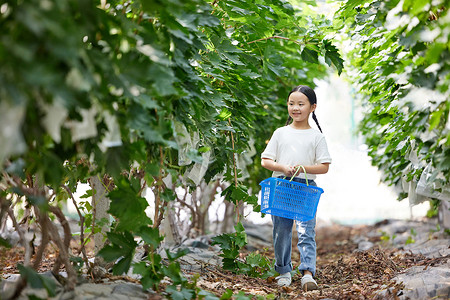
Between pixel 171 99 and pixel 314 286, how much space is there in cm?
162

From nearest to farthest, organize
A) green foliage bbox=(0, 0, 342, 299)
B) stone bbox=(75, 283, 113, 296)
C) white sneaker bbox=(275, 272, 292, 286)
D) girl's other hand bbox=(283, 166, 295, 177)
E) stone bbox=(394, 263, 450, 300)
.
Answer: green foliage bbox=(0, 0, 342, 299), stone bbox=(75, 283, 113, 296), stone bbox=(394, 263, 450, 300), girl's other hand bbox=(283, 166, 295, 177), white sneaker bbox=(275, 272, 292, 286)

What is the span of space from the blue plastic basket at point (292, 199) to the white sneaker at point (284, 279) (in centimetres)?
42

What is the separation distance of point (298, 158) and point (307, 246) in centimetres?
58

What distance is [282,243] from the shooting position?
3.26 meters

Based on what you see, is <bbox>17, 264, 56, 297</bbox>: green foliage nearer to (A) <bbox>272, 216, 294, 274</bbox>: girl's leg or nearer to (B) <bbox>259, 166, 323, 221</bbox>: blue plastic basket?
(B) <bbox>259, 166, 323, 221</bbox>: blue plastic basket

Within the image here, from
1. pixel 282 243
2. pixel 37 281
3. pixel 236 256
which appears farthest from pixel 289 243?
pixel 37 281

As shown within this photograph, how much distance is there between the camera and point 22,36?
4.77 ft

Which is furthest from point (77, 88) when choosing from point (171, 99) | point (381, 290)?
point (381, 290)

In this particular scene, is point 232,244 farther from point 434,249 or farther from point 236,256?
Result: point 434,249

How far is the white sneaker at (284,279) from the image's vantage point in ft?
10.2

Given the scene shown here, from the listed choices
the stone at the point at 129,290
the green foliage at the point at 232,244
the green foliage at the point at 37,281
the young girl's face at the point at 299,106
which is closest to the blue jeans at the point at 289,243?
the green foliage at the point at 232,244

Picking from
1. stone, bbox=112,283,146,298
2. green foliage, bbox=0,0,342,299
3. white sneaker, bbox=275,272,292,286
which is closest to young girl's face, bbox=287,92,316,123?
green foliage, bbox=0,0,342,299

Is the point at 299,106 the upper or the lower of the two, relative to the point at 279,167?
upper

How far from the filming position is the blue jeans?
10.5ft
